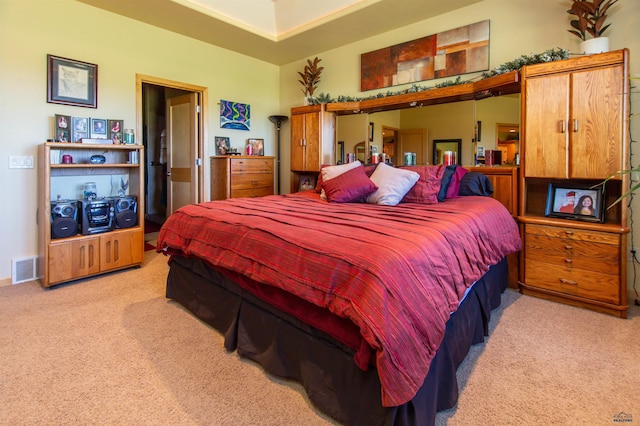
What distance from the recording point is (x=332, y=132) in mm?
4641

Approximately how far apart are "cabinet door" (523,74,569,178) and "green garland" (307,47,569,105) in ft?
0.66

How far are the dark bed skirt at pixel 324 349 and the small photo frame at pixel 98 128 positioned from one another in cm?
211

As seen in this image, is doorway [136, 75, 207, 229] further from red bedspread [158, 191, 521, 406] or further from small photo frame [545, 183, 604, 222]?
small photo frame [545, 183, 604, 222]

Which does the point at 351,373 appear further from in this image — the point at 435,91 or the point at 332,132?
the point at 332,132

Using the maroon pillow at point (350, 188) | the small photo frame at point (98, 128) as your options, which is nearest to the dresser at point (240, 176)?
the small photo frame at point (98, 128)

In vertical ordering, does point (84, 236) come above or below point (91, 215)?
below

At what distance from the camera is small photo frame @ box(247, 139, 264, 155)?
5230mm

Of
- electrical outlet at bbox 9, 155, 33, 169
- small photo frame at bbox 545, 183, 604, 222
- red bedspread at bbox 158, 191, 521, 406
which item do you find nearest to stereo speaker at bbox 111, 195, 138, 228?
electrical outlet at bbox 9, 155, 33, 169

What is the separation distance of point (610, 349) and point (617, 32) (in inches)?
100

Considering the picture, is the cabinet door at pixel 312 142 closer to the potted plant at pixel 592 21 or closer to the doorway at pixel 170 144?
the doorway at pixel 170 144

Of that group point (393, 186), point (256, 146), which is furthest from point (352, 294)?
point (256, 146)

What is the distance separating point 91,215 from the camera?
10.9 feet

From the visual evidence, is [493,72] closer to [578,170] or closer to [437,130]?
[437,130]

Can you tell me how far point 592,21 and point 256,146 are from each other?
4181mm
